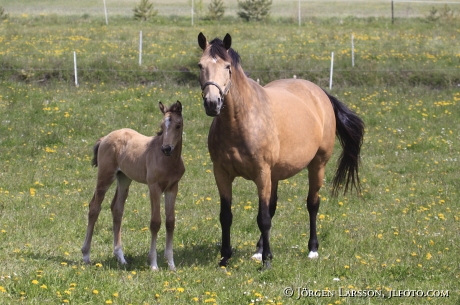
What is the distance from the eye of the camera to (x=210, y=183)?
40.0 ft

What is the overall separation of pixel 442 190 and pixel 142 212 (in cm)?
523

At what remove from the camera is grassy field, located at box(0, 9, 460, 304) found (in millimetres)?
6496

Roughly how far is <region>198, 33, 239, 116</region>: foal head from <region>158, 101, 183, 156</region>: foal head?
0.49 metres

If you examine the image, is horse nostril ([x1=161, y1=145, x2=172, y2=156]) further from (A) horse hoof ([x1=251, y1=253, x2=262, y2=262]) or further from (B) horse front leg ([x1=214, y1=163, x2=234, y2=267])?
(A) horse hoof ([x1=251, y1=253, x2=262, y2=262])

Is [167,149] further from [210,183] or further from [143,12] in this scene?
[143,12]

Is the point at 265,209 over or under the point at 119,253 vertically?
over

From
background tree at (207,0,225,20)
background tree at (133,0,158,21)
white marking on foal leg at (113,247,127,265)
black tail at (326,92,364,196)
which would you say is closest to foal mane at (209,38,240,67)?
white marking on foal leg at (113,247,127,265)

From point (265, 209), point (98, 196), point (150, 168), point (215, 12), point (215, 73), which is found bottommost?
point (265, 209)

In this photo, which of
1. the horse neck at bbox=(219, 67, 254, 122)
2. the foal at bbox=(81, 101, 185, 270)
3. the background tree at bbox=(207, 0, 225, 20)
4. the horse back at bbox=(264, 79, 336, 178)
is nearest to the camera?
the foal at bbox=(81, 101, 185, 270)

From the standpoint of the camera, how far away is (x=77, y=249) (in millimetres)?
8148

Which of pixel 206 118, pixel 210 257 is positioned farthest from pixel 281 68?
pixel 210 257

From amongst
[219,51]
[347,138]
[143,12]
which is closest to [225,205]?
[219,51]

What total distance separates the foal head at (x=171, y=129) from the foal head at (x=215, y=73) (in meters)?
0.49

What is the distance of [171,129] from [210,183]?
5185 mm
